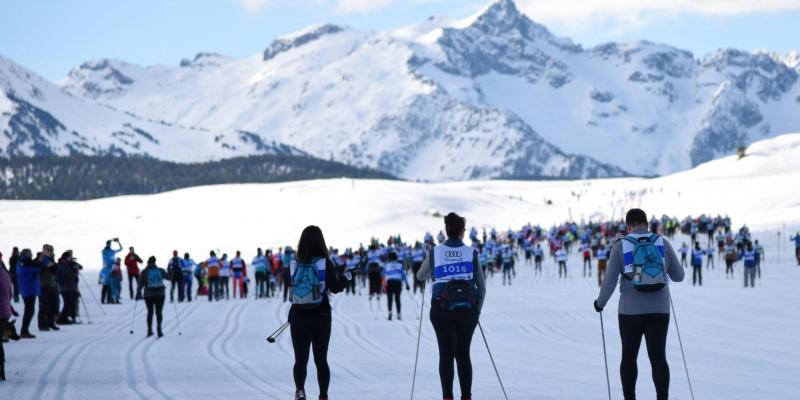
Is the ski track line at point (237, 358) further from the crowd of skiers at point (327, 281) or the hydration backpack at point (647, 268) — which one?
the hydration backpack at point (647, 268)

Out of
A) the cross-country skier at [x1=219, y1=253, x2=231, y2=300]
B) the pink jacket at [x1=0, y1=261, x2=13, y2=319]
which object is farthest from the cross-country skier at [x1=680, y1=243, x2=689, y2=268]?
the pink jacket at [x1=0, y1=261, x2=13, y2=319]

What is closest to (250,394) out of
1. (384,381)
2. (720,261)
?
(384,381)

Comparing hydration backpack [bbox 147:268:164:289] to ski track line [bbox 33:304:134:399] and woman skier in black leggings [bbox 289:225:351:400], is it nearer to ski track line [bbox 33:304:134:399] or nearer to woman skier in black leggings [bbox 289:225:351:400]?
ski track line [bbox 33:304:134:399]

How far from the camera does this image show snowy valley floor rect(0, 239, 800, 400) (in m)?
13.6

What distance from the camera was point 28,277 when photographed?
21906mm

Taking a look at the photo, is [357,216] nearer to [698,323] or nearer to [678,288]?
[678,288]

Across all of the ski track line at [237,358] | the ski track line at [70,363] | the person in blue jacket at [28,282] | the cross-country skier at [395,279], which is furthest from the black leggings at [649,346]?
the cross-country skier at [395,279]

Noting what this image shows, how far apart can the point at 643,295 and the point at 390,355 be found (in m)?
7.52

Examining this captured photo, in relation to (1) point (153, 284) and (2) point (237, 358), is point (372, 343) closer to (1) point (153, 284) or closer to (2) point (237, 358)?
(2) point (237, 358)

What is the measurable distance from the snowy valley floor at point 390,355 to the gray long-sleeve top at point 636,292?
2026 mm

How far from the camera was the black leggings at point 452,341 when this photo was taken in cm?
1144

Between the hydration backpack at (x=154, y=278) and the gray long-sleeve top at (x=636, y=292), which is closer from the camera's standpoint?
the gray long-sleeve top at (x=636, y=292)

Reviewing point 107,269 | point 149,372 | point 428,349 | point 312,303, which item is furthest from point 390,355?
point 107,269

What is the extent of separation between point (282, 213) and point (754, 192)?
39995 millimetres
